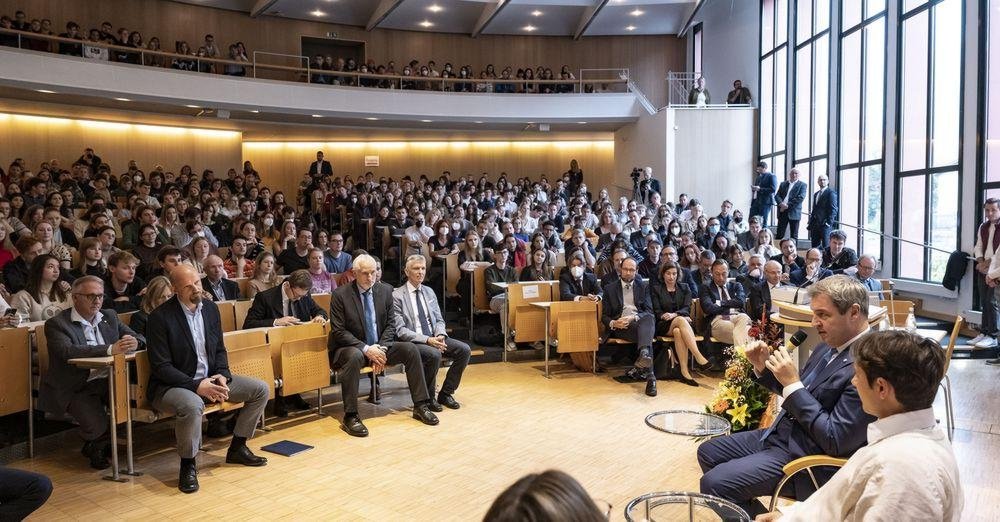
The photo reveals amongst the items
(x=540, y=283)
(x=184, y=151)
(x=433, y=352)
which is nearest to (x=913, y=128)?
(x=540, y=283)

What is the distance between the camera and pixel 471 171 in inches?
762

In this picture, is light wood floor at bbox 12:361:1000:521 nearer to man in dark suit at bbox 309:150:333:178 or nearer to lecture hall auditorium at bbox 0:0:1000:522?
lecture hall auditorium at bbox 0:0:1000:522

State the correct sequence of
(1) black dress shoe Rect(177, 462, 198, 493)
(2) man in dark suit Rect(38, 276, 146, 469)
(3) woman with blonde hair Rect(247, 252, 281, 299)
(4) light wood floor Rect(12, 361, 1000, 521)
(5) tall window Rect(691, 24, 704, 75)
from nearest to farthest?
1. (4) light wood floor Rect(12, 361, 1000, 521)
2. (1) black dress shoe Rect(177, 462, 198, 493)
3. (2) man in dark suit Rect(38, 276, 146, 469)
4. (3) woman with blonde hair Rect(247, 252, 281, 299)
5. (5) tall window Rect(691, 24, 704, 75)

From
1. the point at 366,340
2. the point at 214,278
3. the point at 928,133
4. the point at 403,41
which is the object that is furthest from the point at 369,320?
the point at 403,41

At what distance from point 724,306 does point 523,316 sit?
1819 millimetres

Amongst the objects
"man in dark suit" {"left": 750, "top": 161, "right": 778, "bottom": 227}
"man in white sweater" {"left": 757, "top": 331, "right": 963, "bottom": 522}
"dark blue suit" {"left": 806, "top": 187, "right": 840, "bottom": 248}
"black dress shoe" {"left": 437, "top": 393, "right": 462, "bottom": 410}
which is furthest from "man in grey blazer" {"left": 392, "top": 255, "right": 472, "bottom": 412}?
"man in dark suit" {"left": 750, "top": 161, "right": 778, "bottom": 227}

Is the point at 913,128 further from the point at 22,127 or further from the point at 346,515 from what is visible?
the point at 22,127

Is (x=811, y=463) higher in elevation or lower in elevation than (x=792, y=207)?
lower

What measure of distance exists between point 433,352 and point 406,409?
20.4 inches

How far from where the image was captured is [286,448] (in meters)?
4.33

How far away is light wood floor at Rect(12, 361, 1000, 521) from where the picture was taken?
3.43 m

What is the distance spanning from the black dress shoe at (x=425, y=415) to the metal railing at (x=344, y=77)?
9.67m

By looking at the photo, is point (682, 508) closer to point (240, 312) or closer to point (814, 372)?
point (814, 372)

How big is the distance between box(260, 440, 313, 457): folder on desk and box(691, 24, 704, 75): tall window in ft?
50.0
